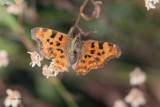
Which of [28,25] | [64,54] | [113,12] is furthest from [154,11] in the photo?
[64,54]

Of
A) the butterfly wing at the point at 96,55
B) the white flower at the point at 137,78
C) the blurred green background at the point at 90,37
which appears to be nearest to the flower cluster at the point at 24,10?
the blurred green background at the point at 90,37

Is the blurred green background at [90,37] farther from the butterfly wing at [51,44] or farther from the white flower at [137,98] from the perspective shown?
the butterfly wing at [51,44]

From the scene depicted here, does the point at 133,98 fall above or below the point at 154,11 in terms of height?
below

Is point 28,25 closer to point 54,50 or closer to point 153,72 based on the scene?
point 54,50

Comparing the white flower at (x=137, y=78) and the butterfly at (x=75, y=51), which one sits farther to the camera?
the white flower at (x=137, y=78)

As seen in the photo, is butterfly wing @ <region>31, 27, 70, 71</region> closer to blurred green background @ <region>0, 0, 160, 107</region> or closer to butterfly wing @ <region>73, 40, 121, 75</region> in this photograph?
butterfly wing @ <region>73, 40, 121, 75</region>

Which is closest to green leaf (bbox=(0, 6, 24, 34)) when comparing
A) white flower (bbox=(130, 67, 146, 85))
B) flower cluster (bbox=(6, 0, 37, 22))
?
flower cluster (bbox=(6, 0, 37, 22))

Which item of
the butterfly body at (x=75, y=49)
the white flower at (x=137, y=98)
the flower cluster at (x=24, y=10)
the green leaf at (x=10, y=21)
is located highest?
the flower cluster at (x=24, y=10)
